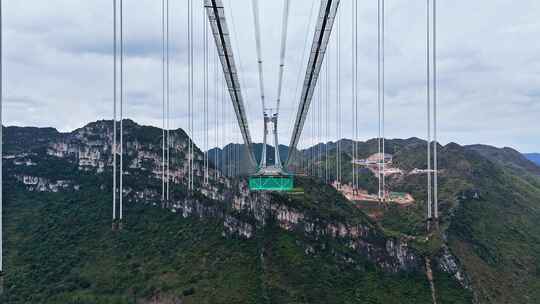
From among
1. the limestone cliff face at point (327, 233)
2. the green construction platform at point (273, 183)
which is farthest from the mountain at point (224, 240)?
the green construction platform at point (273, 183)

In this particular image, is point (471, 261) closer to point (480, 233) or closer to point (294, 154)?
point (480, 233)

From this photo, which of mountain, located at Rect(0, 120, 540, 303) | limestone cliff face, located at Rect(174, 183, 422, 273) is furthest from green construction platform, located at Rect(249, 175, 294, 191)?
limestone cliff face, located at Rect(174, 183, 422, 273)

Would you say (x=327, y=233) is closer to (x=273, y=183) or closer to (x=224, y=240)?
(x=224, y=240)

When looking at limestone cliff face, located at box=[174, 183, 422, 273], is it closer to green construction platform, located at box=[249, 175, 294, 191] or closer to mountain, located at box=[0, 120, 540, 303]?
mountain, located at box=[0, 120, 540, 303]

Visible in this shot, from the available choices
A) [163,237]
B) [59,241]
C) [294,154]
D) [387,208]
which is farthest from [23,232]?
[387,208]

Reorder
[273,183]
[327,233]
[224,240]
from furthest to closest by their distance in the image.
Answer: [224,240], [327,233], [273,183]

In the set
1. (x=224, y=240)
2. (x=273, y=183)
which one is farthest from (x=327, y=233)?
(x=273, y=183)
